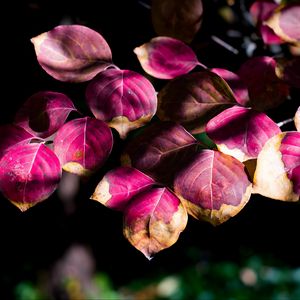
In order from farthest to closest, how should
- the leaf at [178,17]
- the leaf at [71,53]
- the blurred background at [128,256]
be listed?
the blurred background at [128,256], the leaf at [178,17], the leaf at [71,53]

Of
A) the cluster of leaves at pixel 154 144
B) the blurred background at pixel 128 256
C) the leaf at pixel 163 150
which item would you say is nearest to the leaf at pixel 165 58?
the cluster of leaves at pixel 154 144

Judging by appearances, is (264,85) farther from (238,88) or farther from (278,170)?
(278,170)

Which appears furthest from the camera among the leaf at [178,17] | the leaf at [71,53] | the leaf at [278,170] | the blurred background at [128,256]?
the blurred background at [128,256]

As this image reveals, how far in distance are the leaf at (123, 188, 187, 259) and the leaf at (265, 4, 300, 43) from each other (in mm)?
270

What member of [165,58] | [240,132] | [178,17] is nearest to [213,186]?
[240,132]

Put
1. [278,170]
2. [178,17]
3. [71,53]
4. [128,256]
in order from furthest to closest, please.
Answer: [128,256] < [178,17] < [71,53] < [278,170]

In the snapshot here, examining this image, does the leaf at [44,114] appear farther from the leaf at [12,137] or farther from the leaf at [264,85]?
the leaf at [264,85]

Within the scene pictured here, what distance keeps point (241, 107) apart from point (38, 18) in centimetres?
73

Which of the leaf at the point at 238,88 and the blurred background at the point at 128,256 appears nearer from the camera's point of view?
the leaf at the point at 238,88

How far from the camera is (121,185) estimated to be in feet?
1.85

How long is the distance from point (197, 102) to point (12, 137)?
237 millimetres

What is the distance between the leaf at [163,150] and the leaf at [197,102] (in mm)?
29

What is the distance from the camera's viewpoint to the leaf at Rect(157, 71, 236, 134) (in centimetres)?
59

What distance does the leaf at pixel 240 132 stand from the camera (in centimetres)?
53
